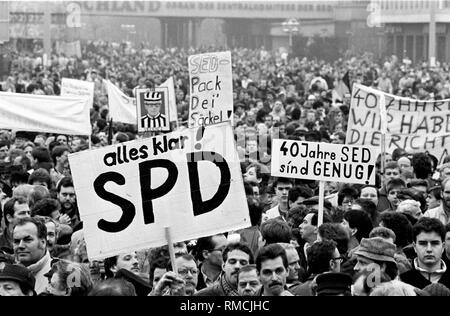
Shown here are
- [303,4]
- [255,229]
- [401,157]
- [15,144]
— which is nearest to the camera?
[255,229]

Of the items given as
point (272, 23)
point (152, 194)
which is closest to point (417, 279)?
point (152, 194)

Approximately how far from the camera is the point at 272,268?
7734 millimetres

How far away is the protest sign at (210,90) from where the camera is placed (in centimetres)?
1612

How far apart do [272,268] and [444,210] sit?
3.34 meters

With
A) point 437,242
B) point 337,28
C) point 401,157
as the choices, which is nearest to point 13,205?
point 437,242

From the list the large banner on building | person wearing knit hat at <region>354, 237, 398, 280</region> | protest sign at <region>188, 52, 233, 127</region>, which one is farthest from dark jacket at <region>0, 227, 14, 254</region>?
the large banner on building

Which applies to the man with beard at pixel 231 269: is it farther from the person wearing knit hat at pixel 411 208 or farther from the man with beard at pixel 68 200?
the man with beard at pixel 68 200

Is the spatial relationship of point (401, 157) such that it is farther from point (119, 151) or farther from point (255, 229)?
point (119, 151)

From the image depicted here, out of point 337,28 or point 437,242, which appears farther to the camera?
point 337,28

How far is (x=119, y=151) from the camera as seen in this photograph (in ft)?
27.6

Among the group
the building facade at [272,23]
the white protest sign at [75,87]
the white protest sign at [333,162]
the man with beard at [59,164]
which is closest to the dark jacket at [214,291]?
the white protest sign at [333,162]

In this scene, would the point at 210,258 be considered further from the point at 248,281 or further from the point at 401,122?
the point at 401,122

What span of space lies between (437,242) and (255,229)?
2.07 metres

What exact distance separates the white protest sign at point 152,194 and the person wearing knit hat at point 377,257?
0.81 meters
